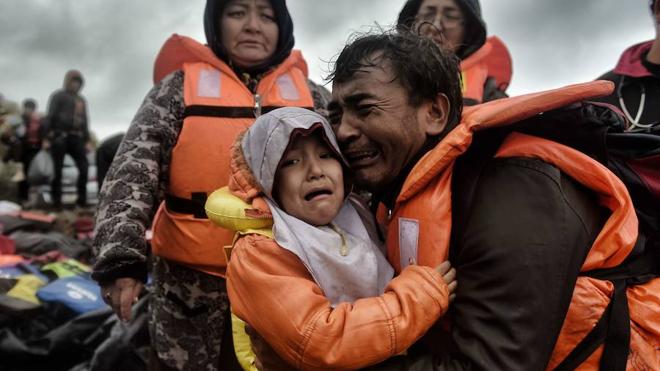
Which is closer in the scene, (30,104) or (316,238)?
(316,238)

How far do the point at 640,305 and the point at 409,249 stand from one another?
68 cm

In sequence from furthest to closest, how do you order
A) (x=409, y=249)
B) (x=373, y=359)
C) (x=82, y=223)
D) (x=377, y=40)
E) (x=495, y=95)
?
(x=82, y=223), (x=495, y=95), (x=377, y=40), (x=409, y=249), (x=373, y=359)

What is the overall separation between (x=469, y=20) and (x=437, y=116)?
2173 mm

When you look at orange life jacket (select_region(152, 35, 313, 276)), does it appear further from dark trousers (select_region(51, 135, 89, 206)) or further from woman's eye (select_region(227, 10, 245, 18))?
dark trousers (select_region(51, 135, 89, 206))

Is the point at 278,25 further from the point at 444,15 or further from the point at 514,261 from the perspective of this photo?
the point at 514,261

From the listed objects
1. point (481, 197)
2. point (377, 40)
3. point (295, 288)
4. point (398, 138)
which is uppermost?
point (377, 40)

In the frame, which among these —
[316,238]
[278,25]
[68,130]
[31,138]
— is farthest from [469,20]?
[31,138]

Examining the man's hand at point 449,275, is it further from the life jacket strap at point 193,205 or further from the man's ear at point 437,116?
the life jacket strap at point 193,205

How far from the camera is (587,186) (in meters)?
1.53

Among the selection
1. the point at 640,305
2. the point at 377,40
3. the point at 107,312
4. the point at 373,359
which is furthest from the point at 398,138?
the point at 107,312

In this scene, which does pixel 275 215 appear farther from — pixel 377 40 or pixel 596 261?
pixel 596 261

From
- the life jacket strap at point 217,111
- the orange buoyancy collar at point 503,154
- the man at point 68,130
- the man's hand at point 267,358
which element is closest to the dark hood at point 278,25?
the life jacket strap at point 217,111

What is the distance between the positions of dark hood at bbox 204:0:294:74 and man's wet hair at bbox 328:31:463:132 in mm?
982

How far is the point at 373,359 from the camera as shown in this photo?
4.75ft
